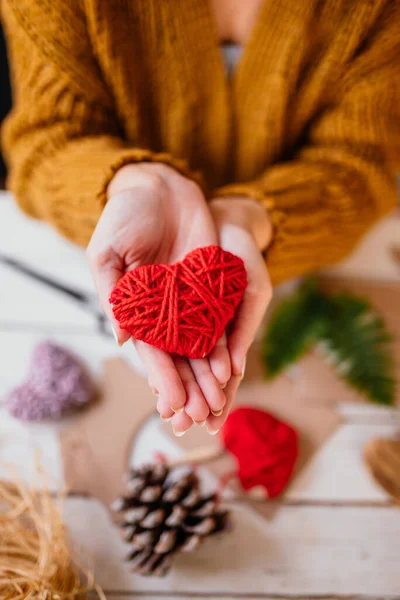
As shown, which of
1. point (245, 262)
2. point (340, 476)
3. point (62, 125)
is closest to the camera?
point (245, 262)

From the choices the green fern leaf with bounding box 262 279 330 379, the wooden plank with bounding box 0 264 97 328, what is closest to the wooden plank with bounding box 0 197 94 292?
the wooden plank with bounding box 0 264 97 328

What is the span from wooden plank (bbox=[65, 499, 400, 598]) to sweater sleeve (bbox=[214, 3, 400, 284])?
43 centimetres

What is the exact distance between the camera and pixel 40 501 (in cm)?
86

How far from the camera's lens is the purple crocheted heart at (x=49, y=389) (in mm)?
903

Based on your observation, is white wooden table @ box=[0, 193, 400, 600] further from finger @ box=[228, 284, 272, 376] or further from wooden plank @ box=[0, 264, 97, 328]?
finger @ box=[228, 284, 272, 376]

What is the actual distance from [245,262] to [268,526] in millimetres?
469

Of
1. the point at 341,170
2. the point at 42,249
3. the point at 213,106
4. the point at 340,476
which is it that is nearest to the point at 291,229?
the point at 341,170

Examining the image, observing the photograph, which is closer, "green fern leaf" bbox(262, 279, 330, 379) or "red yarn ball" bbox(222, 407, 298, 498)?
"red yarn ball" bbox(222, 407, 298, 498)

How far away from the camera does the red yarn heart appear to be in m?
0.61

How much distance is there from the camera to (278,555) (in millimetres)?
847

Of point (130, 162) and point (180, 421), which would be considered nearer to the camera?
point (180, 421)

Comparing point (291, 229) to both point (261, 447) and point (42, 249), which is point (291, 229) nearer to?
point (261, 447)

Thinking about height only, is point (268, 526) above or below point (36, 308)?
below

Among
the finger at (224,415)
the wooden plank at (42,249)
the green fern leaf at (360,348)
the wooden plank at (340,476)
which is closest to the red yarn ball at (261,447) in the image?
the wooden plank at (340,476)
